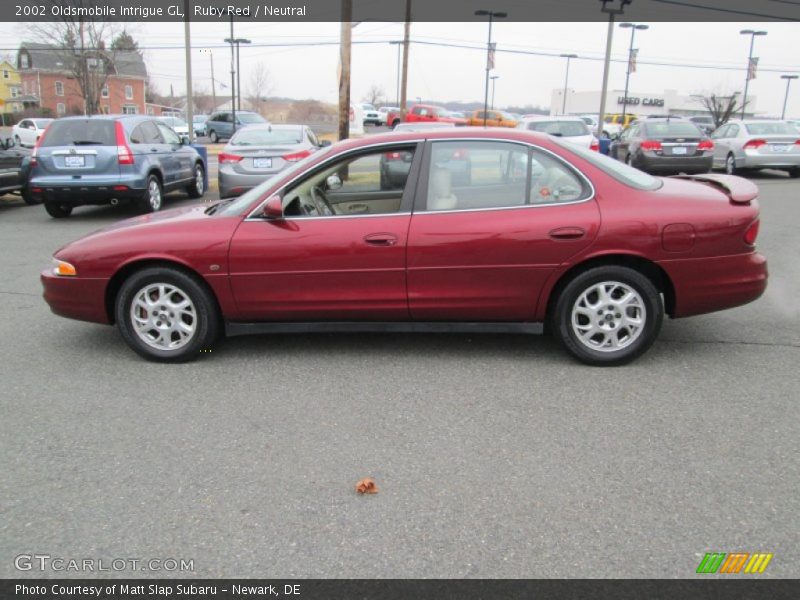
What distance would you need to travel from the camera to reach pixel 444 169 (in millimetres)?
4594

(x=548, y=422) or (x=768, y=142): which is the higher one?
(x=768, y=142)

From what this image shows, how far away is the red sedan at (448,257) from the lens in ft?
14.4

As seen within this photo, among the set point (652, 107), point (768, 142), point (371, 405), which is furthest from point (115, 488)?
point (652, 107)

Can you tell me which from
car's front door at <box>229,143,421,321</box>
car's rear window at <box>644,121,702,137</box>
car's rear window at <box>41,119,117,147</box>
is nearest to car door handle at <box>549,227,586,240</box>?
car's front door at <box>229,143,421,321</box>

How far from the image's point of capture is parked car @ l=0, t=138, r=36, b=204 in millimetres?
12102

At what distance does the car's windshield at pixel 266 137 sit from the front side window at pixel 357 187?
6922 mm

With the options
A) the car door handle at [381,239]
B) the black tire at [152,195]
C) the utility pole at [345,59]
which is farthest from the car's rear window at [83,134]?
the car door handle at [381,239]

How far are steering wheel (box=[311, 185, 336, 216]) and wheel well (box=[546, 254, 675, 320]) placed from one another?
1624 millimetres

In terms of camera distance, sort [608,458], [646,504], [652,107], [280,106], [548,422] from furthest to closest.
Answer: [280,106]
[652,107]
[548,422]
[608,458]
[646,504]

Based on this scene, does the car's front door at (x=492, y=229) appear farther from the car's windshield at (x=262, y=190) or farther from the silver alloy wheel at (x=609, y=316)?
the car's windshield at (x=262, y=190)

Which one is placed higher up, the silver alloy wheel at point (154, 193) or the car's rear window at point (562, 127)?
the car's rear window at point (562, 127)

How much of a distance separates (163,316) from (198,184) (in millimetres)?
9631
